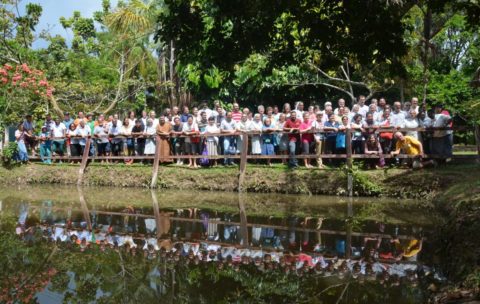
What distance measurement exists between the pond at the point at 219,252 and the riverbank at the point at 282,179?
25.5 inches

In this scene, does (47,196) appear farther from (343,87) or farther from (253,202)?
(343,87)

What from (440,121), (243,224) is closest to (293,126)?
(440,121)

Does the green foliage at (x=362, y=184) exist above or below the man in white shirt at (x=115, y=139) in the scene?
below

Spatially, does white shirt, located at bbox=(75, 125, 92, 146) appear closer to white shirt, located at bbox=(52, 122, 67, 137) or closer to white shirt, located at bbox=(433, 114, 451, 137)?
white shirt, located at bbox=(52, 122, 67, 137)

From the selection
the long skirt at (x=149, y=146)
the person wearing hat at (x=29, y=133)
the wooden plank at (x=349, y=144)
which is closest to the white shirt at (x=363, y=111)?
the wooden plank at (x=349, y=144)

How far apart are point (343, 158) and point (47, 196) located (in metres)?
7.19

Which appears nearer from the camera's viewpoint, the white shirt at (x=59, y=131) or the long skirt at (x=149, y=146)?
the long skirt at (x=149, y=146)

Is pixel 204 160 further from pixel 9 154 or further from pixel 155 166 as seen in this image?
pixel 9 154

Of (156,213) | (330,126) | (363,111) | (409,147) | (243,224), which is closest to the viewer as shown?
(243,224)

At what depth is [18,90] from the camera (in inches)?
741

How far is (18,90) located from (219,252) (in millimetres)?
14473

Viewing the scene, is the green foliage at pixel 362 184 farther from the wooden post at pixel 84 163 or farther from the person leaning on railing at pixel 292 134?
the wooden post at pixel 84 163

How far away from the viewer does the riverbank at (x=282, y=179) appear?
35.7 feet

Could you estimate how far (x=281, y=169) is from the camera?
13.1 m
